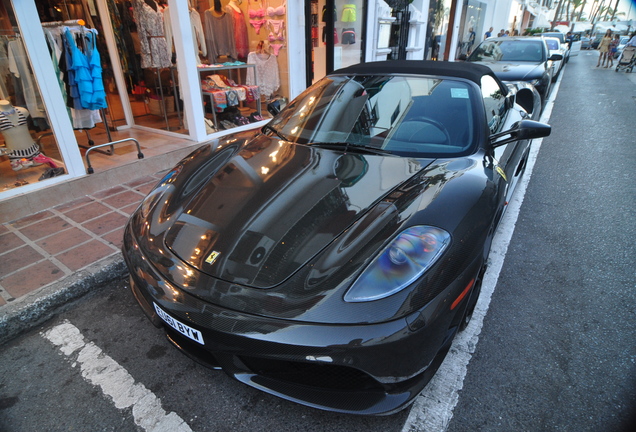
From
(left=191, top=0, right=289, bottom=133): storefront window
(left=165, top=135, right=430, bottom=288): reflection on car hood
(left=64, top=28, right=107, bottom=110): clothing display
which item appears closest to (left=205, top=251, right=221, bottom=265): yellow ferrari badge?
(left=165, top=135, right=430, bottom=288): reflection on car hood

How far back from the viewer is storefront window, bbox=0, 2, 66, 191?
349 cm

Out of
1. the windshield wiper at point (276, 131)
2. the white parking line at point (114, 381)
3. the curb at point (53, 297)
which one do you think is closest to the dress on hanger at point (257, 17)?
the windshield wiper at point (276, 131)

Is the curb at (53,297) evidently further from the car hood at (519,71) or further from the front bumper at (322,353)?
the car hood at (519,71)

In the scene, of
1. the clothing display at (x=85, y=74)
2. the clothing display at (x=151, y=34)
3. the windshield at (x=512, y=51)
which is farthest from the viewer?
the windshield at (x=512, y=51)

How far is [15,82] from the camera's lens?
11.9ft

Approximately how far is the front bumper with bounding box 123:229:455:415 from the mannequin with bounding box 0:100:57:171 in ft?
11.0

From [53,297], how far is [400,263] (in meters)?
2.27

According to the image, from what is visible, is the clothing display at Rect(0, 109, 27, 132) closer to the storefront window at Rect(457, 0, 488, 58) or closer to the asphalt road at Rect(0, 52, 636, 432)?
the asphalt road at Rect(0, 52, 636, 432)

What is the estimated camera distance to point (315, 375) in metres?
1.43

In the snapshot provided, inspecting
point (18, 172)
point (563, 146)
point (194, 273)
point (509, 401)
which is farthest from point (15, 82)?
point (563, 146)

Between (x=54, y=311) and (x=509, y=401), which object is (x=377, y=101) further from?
(x=54, y=311)

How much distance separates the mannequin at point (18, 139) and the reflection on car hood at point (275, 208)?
290cm

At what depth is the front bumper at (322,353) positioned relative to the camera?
4.23ft

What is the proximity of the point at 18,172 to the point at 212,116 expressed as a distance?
104 inches
